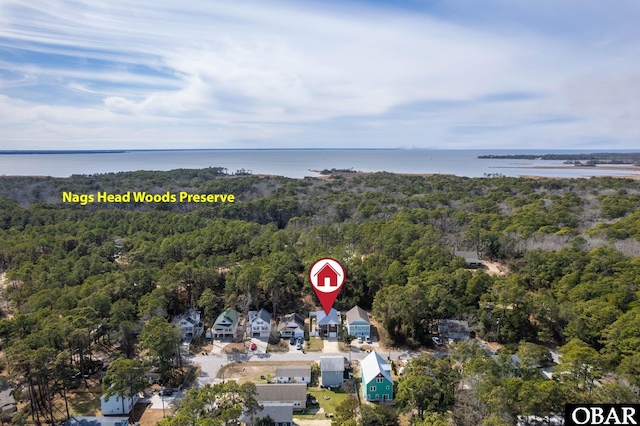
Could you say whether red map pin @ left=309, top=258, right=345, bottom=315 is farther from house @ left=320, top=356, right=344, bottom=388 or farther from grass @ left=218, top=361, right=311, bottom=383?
house @ left=320, top=356, right=344, bottom=388

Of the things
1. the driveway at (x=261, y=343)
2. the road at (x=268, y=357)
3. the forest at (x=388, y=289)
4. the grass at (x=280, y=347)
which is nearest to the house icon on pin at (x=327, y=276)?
the forest at (x=388, y=289)

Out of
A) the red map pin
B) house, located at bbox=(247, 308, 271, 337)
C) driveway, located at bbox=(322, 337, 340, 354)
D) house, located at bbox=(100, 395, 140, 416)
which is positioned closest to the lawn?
driveway, located at bbox=(322, 337, 340, 354)

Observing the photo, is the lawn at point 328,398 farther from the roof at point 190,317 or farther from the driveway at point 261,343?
the roof at point 190,317

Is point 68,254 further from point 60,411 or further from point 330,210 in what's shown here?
point 330,210

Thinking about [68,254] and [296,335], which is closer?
[296,335]

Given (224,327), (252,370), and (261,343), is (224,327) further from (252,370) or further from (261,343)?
(252,370)

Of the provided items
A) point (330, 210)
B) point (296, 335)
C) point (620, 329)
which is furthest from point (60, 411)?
point (330, 210)

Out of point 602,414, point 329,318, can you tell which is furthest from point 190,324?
Answer: point 602,414
